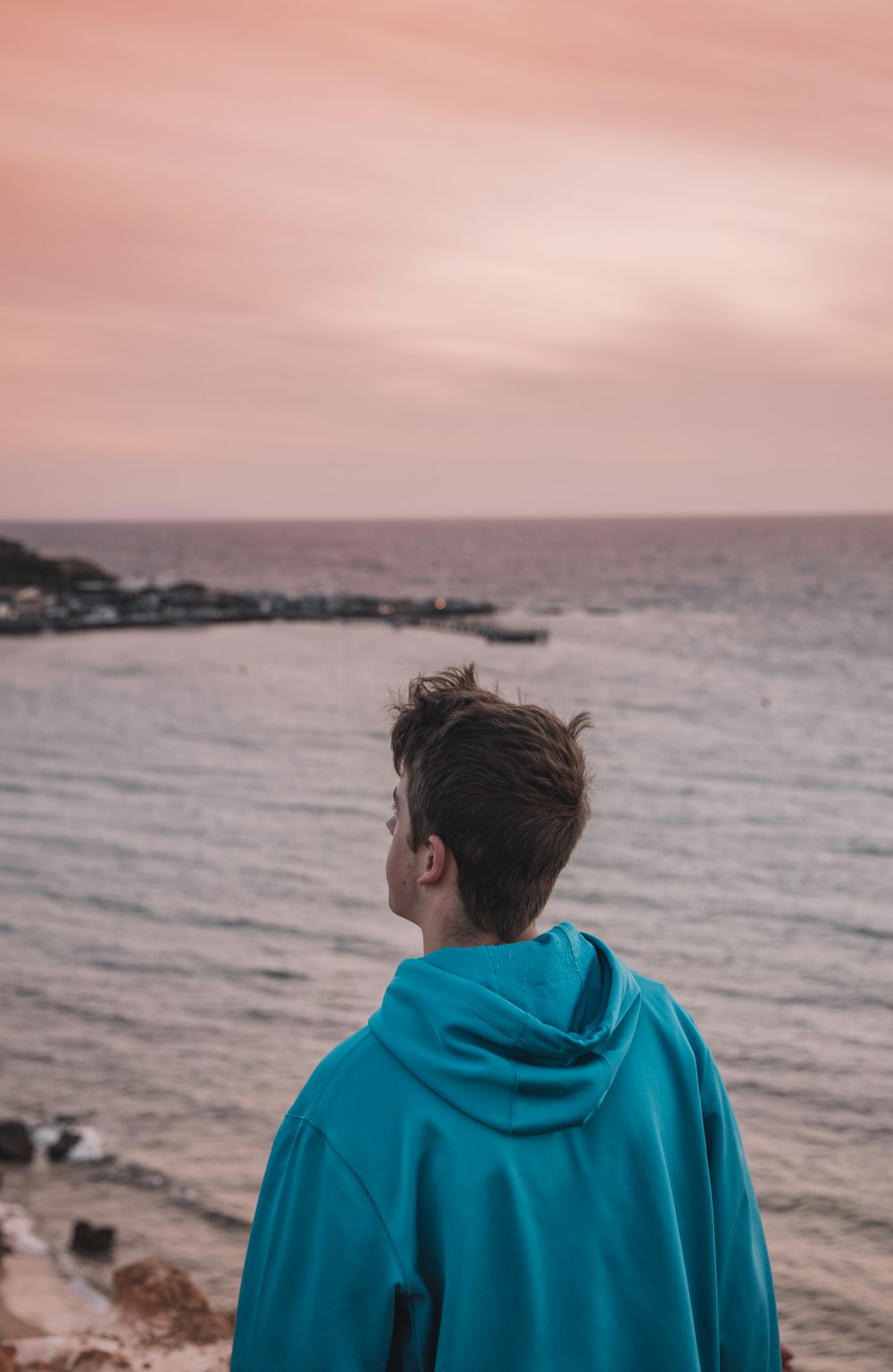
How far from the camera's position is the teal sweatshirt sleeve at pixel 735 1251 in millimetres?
2012

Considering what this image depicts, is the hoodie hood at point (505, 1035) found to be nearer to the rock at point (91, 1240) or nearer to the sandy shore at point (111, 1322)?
the sandy shore at point (111, 1322)

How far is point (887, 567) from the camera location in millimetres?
132625

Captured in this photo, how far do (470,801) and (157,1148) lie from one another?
1157 centimetres

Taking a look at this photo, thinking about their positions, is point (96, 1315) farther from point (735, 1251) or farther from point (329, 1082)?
point (329, 1082)

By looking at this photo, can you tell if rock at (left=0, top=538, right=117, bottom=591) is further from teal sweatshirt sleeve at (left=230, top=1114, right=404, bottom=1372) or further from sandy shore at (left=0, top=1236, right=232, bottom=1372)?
teal sweatshirt sleeve at (left=230, top=1114, right=404, bottom=1372)

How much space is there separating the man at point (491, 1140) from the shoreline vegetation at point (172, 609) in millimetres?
66341

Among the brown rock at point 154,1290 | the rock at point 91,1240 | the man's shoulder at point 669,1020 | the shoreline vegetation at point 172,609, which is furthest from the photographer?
the shoreline vegetation at point 172,609

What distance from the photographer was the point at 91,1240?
32.2 feet

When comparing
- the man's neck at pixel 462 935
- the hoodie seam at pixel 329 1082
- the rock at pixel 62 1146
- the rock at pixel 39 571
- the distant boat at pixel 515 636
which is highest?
the rock at pixel 39 571

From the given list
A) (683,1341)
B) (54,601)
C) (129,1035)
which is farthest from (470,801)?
(54,601)

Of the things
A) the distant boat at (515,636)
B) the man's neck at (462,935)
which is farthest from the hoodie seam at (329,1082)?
the distant boat at (515,636)

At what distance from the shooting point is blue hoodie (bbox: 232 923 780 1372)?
1646mm

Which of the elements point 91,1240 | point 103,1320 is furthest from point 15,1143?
point 103,1320

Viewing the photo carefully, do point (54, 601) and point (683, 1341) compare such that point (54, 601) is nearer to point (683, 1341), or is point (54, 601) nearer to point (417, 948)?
point (417, 948)
